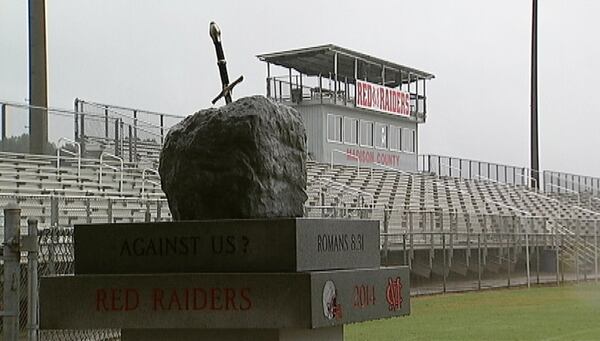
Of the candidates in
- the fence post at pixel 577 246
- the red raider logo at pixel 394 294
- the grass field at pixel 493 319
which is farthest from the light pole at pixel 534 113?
the red raider logo at pixel 394 294

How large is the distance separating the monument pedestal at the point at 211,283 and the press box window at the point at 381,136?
37242 mm

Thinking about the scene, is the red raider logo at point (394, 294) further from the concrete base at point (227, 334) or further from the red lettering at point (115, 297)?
the red lettering at point (115, 297)

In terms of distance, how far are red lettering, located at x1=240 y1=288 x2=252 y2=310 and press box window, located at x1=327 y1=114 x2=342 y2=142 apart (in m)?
34.9

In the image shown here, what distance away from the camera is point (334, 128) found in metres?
42.7

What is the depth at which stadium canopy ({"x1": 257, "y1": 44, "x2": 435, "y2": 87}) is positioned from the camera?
1649 inches

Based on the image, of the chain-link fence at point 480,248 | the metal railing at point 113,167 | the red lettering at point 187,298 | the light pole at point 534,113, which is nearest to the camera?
the red lettering at point 187,298

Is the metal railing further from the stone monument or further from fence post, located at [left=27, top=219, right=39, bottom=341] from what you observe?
the stone monument

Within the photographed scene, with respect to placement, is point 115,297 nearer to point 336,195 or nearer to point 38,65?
point 38,65

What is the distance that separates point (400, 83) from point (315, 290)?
41.4 metres

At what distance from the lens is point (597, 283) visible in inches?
1416

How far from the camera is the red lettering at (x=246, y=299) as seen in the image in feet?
24.3

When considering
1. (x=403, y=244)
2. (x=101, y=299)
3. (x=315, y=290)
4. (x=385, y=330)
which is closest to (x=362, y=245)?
(x=315, y=290)

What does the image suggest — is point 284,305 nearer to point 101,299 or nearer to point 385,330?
point 101,299

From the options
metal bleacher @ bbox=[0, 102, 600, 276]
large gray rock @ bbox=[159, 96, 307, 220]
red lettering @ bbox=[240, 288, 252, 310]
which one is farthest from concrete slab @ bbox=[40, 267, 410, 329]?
metal bleacher @ bbox=[0, 102, 600, 276]
